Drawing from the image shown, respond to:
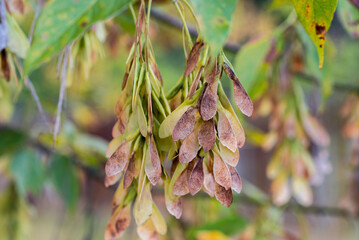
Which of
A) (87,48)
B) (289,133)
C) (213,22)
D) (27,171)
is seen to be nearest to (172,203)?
(213,22)

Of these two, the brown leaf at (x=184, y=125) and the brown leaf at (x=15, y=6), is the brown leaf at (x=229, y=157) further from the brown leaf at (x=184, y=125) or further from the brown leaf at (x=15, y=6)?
the brown leaf at (x=15, y=6)

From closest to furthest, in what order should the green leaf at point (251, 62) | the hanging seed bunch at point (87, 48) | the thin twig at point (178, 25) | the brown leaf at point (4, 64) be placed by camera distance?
the brown leaf at point (4, 64)
the hanging seed bunch at point (87, 48)
the green leaf at point (251, 62)
the thin twig at point (178, 25)

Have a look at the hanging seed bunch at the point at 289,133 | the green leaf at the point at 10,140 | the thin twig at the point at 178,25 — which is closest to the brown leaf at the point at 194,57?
the hanging seed bunch at the point at 289,133

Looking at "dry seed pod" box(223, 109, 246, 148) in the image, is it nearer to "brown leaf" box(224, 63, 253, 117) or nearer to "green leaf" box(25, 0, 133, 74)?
"brown leaf" box(224, 63, 253, 117)

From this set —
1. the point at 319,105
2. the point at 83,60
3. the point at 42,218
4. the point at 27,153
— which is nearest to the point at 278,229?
the point at 319,105

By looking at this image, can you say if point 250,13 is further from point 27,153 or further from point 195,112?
point 195,112

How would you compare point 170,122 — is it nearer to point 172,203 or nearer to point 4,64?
point 172,203
